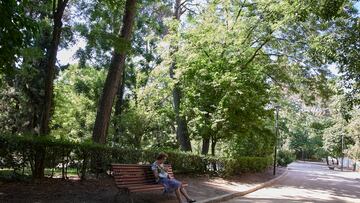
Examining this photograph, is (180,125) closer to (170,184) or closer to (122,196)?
(170,184)

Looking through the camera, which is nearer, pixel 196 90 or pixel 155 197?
pixel 155 197

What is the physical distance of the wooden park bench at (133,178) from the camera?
9875 mm

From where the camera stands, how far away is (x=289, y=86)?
27516 millimetres

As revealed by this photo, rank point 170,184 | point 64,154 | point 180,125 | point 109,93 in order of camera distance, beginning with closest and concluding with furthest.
→ point 170,184 < point 64,154 < point 109,93 < point 180,125

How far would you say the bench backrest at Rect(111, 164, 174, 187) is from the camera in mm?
9969

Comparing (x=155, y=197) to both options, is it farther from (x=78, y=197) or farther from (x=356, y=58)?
(x=356, y=58)

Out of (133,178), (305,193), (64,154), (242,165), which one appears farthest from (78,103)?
(133,178)

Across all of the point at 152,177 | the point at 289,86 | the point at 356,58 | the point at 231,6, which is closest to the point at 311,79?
the point at 289,86

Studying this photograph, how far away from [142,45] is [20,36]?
93.4 ft

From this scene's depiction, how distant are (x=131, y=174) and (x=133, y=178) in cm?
11

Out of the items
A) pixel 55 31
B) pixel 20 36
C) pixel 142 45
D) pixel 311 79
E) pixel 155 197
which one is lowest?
pixel 155 197

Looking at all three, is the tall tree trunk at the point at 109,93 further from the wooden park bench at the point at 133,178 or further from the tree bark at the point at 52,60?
the wooden park bench at the point at 133,178

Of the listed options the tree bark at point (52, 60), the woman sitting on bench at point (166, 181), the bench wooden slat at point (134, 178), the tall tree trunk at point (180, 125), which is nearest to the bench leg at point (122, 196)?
the bench wooden slat at point (134, 178)

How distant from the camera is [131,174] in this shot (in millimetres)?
10688
